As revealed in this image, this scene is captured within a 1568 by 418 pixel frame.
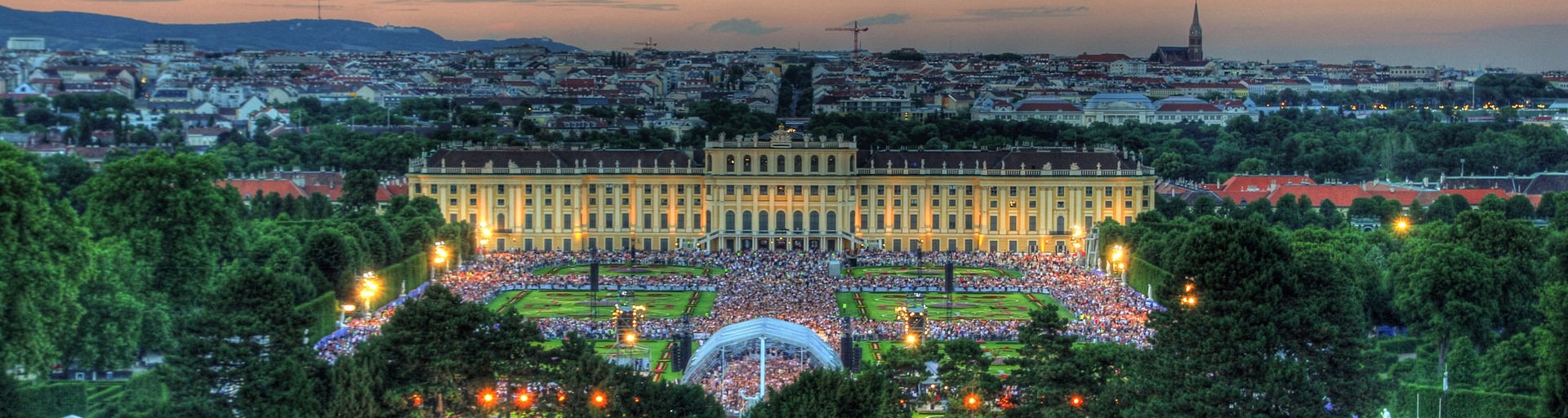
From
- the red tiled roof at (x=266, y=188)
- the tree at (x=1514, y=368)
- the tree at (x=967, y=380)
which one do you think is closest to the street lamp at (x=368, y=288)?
the tree at (x=967, y=380)

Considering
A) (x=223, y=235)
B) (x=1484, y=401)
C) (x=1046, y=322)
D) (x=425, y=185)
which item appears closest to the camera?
(x=1046, y=322)

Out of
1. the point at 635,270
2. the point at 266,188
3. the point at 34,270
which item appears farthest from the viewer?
the point at 266,188

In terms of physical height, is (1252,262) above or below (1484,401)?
above

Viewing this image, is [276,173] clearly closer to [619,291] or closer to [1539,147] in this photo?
[619,291]

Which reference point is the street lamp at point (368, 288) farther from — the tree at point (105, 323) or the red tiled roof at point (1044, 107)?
the red tiled roof at point (1044, 107)

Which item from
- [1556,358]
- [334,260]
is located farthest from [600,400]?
[334,260]

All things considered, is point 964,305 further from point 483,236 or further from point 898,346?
point 483,236

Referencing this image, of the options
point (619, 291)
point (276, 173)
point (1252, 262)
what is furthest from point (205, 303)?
point (276, 173)
